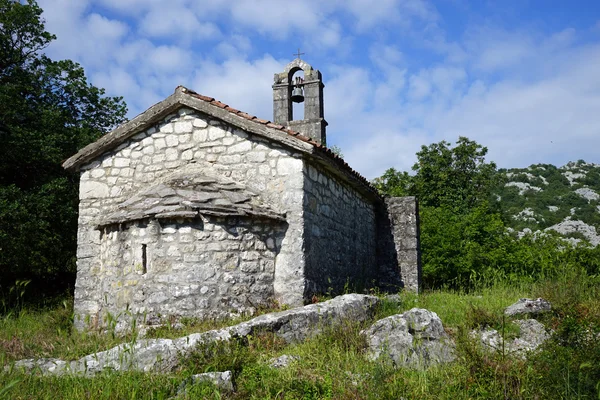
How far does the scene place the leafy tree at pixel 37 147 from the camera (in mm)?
11891

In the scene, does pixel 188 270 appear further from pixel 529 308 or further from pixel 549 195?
pixel 549 195

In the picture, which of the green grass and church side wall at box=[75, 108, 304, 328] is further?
church side wall at box=[75, 108, 304, 328]

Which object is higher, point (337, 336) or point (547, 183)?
point (547, 183)

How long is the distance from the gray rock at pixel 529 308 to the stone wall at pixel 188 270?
11.4ft

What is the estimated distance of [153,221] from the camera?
7.61 metres

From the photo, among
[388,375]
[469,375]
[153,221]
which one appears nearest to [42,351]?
[153,221]

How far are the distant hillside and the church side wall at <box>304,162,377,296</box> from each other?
2674 cm

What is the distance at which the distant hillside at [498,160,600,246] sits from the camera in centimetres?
4109

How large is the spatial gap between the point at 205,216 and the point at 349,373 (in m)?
3.57

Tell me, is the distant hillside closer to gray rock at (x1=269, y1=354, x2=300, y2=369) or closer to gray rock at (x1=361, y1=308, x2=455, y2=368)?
gray rock at (x1=361, y1=308, x2=455, y2=368)

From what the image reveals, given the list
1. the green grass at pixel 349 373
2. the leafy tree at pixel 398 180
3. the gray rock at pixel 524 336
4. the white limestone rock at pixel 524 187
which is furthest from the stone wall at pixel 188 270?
the white limestone rock at pixel 524 187

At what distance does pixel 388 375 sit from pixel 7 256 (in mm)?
10034

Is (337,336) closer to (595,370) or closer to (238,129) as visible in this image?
(595,370)

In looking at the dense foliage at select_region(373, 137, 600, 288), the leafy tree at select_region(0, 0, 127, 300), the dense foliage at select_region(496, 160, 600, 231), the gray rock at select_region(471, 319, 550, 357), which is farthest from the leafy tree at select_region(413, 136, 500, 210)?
the gray rock at select_region(471, 319, 550, 357)
